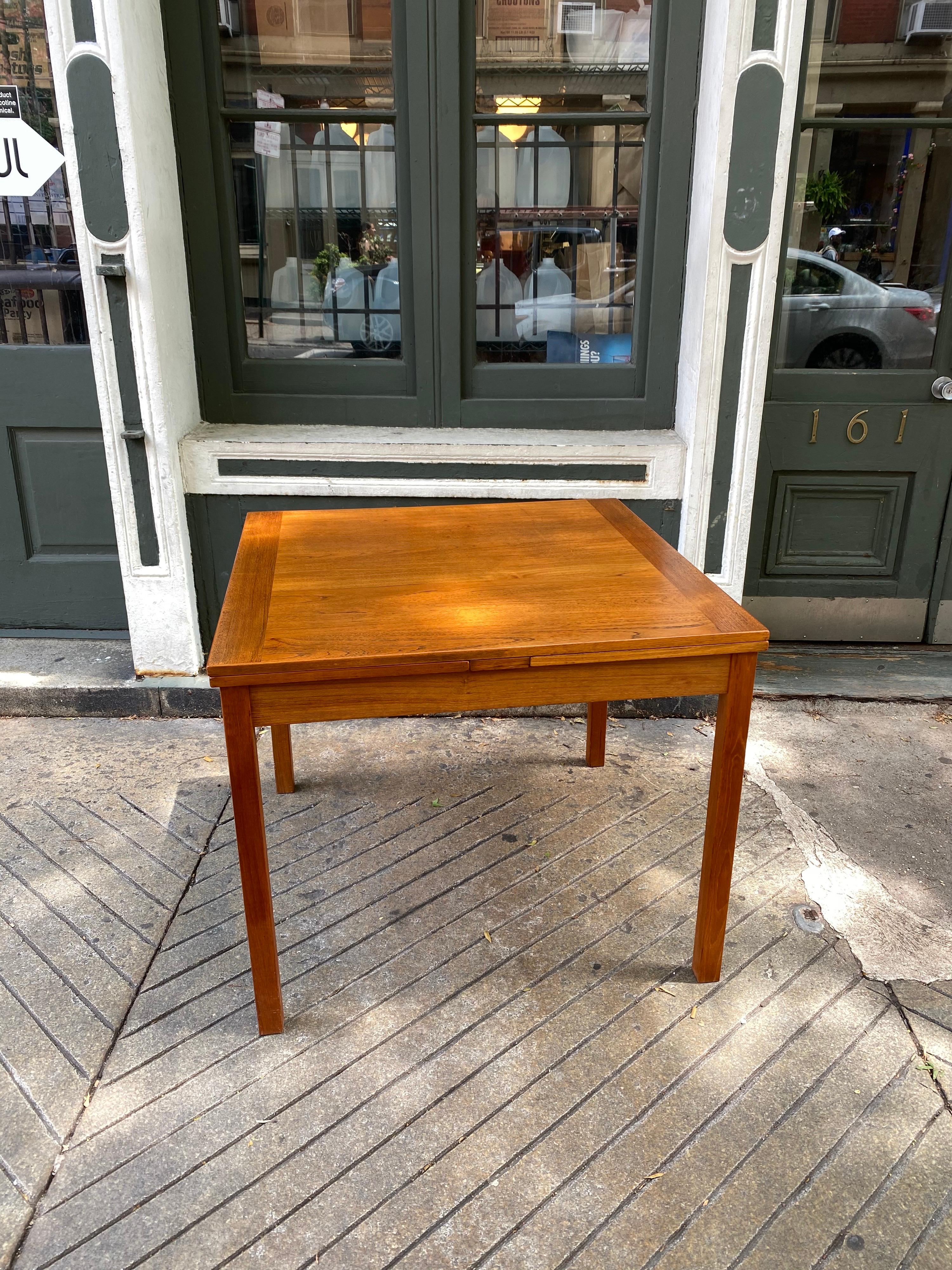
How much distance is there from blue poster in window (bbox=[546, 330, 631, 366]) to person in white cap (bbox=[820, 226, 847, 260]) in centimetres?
79

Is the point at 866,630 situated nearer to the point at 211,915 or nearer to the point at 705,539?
the point at 705,539

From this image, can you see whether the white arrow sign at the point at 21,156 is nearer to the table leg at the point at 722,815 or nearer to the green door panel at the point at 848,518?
the green door panel at the point at 848,518

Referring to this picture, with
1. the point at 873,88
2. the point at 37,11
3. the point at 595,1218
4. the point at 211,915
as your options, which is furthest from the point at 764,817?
the point at 37,11

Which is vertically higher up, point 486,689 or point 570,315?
point 570,315

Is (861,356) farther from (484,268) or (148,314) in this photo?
(148,314)

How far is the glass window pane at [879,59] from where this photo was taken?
317 cm

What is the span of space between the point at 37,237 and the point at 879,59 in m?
3.10

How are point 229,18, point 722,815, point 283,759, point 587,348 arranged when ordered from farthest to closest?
point 587,348 → point 229,18 → point 283,759 → point 722,815

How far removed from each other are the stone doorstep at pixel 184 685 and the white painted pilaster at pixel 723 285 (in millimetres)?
502

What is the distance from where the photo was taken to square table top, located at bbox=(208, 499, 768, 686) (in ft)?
5.68

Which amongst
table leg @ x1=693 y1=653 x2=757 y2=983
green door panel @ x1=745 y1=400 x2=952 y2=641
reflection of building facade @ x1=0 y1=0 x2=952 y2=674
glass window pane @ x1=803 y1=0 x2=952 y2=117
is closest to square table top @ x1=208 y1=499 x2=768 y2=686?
table leg @ x1=693 y1=653 x2=757 y2=983

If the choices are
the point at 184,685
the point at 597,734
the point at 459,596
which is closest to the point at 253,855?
the point at 459,596

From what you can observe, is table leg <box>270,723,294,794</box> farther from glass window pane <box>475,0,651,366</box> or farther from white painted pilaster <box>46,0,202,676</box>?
glass window pane <box>475,0,651,366</box>

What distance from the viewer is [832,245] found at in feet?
11.1
